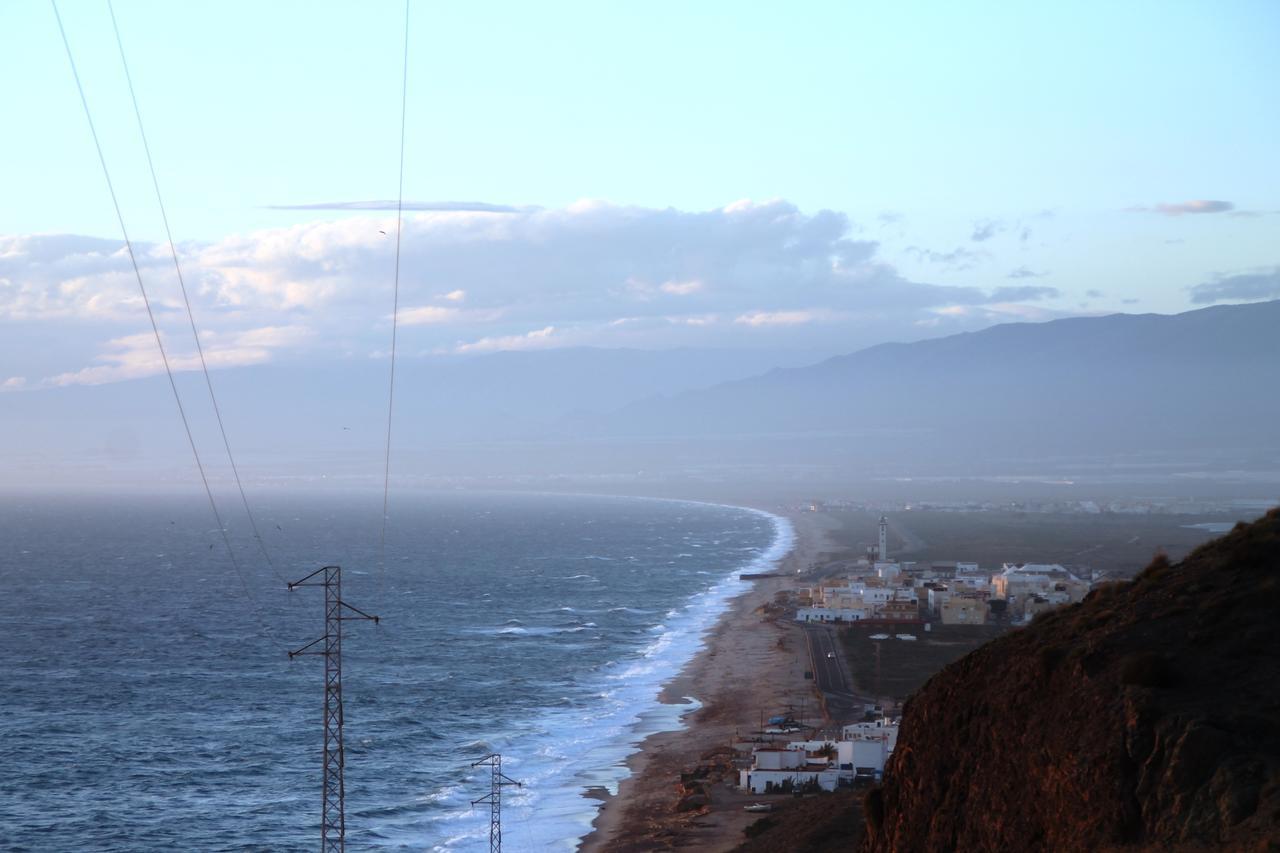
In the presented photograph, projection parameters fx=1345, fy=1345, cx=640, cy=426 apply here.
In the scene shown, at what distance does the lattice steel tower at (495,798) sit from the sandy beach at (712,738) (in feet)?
7.72

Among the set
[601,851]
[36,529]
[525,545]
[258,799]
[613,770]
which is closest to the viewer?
[601,851]

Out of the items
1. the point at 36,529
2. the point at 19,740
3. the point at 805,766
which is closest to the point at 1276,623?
the point at 805,766

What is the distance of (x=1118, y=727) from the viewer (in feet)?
49.5

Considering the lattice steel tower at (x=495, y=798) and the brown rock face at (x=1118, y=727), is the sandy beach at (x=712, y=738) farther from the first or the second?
the brown rock face at (x=1118, y=727)

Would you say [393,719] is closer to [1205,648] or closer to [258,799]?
[258,799]

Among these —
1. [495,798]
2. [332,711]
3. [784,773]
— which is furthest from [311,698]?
[332,711]

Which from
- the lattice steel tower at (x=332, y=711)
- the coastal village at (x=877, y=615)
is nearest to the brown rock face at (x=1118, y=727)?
the lattice steel tower at (x=332, y=711)

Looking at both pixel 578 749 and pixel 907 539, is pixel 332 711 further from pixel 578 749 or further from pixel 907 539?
pixel 907 539

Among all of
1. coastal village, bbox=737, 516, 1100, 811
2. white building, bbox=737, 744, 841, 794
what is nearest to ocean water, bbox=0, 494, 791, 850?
white building, bbox=737, 744, 841, 794

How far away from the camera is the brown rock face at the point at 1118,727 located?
546 inches

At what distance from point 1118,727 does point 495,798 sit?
1813 centimetres

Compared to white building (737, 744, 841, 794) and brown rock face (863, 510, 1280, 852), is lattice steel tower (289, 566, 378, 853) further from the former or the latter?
white building (737, 744, 841, 794)

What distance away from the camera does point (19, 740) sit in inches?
1753

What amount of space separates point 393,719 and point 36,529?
159924 millimetres
